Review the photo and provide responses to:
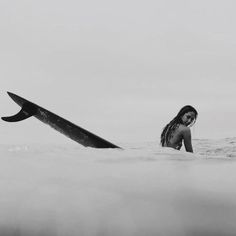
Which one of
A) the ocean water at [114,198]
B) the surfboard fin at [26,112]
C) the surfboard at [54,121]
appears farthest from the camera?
the surfboard fin at [26,112]

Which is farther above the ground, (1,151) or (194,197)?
(1,151)

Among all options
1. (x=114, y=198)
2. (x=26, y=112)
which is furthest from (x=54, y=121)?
(x=114, y=198)

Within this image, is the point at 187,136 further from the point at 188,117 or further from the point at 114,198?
the point at 114,198

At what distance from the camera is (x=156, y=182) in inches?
129

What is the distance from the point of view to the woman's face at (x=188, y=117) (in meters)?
6.47

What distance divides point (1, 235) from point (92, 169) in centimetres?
124

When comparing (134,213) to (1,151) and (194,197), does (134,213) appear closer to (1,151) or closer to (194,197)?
(194,197)

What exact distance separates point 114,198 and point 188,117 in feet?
12.3

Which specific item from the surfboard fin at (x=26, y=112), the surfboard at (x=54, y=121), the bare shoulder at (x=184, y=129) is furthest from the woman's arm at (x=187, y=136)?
the surfboard fin at (x=26, y=112)

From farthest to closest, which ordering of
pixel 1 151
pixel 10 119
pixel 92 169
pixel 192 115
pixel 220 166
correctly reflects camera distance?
pixel 10 119
pixel 192 115
pixel 1 151
pixel 220 166
pixel 92 169

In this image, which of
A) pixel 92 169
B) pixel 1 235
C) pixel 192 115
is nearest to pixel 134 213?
pixel 1 235

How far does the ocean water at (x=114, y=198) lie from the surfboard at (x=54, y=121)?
270 centimetres

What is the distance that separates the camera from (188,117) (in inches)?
256

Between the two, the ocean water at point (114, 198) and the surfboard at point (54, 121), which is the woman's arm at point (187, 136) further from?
the ocean water at point (114, 198)
